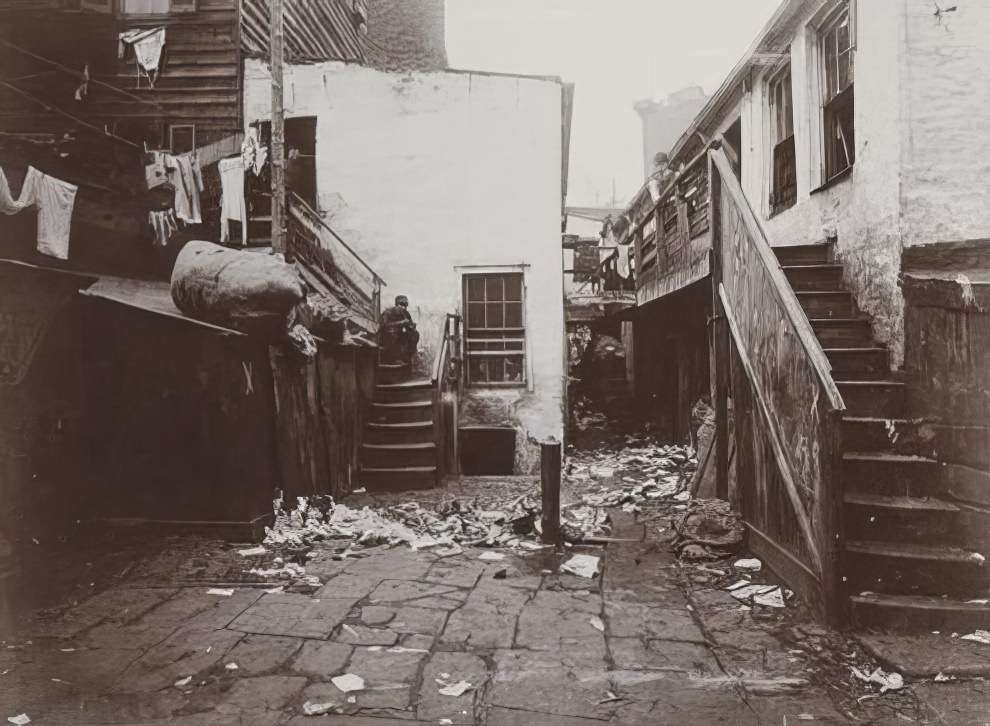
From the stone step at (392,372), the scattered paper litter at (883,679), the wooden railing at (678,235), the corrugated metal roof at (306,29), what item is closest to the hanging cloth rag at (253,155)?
the corrugated metal roof at (306,29)

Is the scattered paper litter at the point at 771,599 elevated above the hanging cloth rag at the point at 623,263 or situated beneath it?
situated beneath

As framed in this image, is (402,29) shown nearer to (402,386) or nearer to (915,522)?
(402,386)

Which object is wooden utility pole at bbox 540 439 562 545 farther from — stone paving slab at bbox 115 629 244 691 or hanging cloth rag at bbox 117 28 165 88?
hanging cloth rag at bbox 117 28 165 88

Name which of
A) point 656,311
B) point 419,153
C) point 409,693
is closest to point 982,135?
point 409,693

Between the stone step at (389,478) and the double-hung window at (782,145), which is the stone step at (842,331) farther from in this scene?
the stone step at (389,478)

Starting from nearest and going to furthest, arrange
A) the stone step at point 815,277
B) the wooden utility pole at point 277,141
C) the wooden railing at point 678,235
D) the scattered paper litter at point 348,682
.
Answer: the scattered paper litter at point 348,682 → the stone step at point 815,277 → the wooden utility pole at point 277,141 → the wooden railing at point 678,235

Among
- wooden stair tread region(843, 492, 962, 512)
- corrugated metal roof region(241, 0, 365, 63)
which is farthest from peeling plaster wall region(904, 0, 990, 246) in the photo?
corrugated metal roof region(241, 0, 365, 63)

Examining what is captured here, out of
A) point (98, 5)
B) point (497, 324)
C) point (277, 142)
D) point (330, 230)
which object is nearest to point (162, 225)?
point (277, 142)

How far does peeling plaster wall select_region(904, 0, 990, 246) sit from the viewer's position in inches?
184

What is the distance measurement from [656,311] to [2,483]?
1253cm

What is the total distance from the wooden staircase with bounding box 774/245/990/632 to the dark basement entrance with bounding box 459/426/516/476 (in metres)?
7.01

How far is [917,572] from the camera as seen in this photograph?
3.61 m

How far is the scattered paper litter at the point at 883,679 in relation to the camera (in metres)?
2.95

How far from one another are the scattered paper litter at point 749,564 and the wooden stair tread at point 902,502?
0.92 metres
